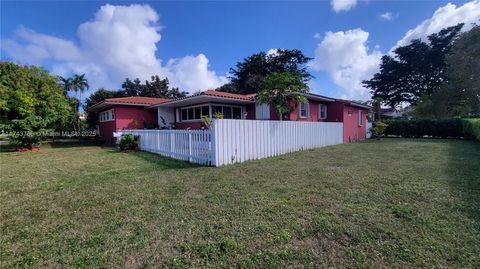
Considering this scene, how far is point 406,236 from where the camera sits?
2.70m

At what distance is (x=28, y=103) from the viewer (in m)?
13.6

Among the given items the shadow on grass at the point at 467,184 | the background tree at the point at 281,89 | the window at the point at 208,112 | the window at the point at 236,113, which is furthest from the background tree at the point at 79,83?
the shadow on grass at the point at 467,184

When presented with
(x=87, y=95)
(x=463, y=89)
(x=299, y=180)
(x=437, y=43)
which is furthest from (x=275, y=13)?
(x=437, y=43)

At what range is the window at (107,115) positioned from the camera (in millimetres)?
17750

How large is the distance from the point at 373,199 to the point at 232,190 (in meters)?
2.47

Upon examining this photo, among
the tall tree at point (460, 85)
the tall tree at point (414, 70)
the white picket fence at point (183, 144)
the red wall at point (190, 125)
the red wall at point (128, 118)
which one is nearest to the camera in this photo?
the white picket fence at point (183, 144)

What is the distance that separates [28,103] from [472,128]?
89.7 feet

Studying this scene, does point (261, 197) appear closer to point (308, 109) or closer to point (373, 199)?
point (373, 199)

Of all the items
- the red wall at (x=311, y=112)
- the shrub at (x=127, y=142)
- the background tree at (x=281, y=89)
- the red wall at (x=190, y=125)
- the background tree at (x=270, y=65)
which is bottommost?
the shrub at (x=127, y=142)

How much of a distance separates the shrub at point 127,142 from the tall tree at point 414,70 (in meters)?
38.7

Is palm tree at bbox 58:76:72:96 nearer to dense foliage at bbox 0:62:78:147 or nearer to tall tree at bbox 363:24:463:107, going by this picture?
dense foliage at bbox 0:62:78:147

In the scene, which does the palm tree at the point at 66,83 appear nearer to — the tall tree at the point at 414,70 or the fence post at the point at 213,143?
the fence post at the point at 213,143

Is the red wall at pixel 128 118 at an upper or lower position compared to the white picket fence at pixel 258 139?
upper

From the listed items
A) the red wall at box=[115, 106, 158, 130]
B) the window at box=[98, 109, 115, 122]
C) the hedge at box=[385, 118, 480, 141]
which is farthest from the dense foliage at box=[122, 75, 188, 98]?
the hedge at box=[385, 118, 480, 141]
